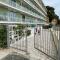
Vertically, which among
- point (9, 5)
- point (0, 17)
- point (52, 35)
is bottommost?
point (52, 35)

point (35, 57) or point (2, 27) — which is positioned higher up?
point (2, 27)

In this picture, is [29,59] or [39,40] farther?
[39,40]

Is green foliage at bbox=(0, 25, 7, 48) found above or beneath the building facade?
beneath

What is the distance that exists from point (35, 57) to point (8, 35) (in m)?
3.63

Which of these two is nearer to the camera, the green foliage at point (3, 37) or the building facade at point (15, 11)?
the green foliage at point (3, 37)

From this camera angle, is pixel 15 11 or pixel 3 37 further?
pixel 15 11

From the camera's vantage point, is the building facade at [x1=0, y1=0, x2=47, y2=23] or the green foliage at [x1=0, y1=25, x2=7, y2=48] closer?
the green foliage at [x1=0, y1=25, x2=7, y2=48]

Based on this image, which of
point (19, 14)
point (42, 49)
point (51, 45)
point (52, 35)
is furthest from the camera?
point (19, 14)

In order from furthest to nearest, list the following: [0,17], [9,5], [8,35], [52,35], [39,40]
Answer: [9,5], [0,17], [8,35], [39,40], [52,35]

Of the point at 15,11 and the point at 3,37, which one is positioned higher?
the point at 15,11

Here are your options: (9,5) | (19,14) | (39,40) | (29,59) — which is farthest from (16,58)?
(19,14)

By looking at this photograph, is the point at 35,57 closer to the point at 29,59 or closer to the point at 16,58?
the point at 29,59

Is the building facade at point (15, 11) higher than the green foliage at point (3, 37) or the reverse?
higher

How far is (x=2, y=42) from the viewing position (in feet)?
34.4
